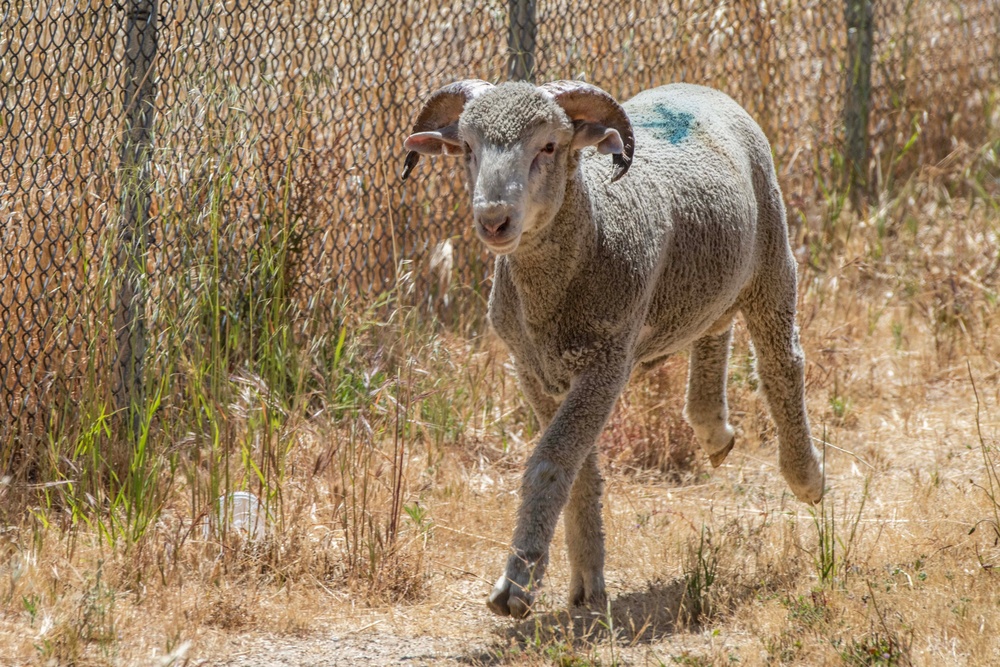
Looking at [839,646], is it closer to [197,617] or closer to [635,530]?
[635,530]

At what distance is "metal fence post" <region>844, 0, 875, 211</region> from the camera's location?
354 inches

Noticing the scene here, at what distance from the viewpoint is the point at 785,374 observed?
17.9ft

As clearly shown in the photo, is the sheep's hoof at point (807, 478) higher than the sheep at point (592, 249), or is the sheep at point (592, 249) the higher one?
the sheep at point (592, 249)

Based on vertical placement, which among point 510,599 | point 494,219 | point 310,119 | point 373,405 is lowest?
point 510,599

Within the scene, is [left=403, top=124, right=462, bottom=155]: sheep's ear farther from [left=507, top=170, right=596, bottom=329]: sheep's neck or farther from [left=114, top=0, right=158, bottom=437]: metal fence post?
[left=114, top=0, right=158, bottom=437]: metal fence post

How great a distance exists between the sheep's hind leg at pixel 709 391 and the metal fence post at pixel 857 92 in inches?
151

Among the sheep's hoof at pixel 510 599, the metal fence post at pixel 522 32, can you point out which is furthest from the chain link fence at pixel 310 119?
the sheep's hoof at pixel 510 599

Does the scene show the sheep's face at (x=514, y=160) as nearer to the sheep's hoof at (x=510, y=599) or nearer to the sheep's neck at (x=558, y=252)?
the sheep's neck at (x=558, y=252)

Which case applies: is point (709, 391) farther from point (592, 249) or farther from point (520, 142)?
point (520, 142)

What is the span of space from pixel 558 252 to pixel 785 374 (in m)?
1.61

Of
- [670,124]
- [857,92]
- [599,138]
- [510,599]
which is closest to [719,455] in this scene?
[670,124]

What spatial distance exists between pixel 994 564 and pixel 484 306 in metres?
3.39

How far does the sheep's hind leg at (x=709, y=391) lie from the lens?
5.57 metres

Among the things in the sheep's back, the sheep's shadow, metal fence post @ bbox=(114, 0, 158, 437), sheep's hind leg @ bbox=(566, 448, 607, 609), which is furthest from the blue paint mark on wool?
metal fence post @ bbox=(114, 0, 158, 437)
